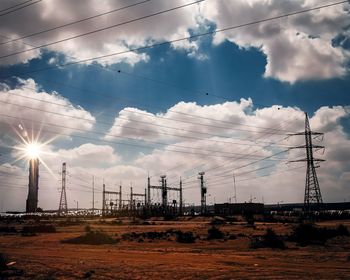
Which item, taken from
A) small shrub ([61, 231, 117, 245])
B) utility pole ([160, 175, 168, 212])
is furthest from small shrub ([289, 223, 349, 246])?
utility pole ([160, 175, 168, 212])

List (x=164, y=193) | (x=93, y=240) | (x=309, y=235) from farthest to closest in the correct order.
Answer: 1. (x=164, y=193)
2. (x=93, y=240)
3. (x=309, y=235)

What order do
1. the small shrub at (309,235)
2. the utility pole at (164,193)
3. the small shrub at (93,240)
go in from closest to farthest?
1. the small shrub at (309,235)
2. the small shrub at (93,240)
3. the utility pole at (164,193)

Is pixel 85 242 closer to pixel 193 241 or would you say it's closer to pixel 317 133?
pixel 193 241

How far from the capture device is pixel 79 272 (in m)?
15.9

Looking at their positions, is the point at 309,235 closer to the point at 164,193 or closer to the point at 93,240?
the point at 93,240

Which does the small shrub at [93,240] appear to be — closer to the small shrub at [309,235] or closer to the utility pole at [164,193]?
the small shrub at [309,235]

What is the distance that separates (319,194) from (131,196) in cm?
10174

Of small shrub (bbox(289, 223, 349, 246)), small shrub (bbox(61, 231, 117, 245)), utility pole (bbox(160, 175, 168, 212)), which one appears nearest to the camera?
small shrub (bbox(289, 223, 349, 246))

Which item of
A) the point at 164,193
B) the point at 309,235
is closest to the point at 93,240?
the point at 309,235

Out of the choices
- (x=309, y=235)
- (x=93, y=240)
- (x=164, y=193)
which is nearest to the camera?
(x=309, y=235)

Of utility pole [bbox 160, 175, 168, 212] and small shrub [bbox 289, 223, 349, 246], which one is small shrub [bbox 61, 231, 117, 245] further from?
utility pole [bbox 160, 175, 168, 212]

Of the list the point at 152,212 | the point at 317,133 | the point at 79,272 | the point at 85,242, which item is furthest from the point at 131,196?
the point at 79,272

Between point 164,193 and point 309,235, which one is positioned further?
point 164,193

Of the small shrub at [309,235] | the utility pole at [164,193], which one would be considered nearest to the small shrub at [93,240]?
the small shrub at [309,235]
